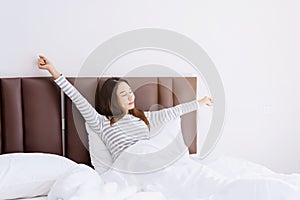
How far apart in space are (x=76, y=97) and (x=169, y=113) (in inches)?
23.5

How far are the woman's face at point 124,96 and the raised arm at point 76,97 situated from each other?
6.5 inches

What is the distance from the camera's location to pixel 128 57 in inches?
106

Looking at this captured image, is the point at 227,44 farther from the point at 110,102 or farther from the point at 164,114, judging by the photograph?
the point at 110,102

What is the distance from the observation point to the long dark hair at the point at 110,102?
2477 millimetres

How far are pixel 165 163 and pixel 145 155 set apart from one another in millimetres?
117

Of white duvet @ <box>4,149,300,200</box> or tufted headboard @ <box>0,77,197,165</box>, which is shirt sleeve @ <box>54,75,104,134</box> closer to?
tufted headboard @ <box>0,77,197,165</box>

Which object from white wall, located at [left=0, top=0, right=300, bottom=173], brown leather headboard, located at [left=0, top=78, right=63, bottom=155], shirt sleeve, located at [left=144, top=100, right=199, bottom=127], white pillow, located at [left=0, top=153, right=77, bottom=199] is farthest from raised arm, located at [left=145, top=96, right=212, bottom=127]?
white pillow, located at [left=0, top=153, right=77, bottom=199]

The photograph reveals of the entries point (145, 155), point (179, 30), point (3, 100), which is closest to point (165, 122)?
point (145, 155)

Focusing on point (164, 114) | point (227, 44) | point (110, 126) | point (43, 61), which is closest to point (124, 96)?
point (110, 126)

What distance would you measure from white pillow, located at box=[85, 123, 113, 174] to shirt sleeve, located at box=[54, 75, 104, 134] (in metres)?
0.03


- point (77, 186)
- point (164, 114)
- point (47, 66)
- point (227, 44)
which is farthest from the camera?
point (227, 44)

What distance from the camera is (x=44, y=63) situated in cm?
242

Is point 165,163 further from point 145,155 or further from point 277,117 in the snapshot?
point 277,117

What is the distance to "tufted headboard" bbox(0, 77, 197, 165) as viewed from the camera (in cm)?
234
